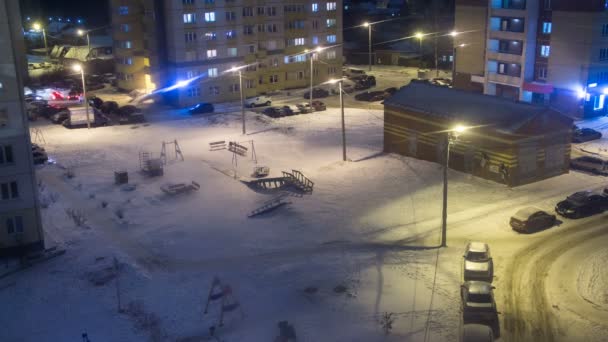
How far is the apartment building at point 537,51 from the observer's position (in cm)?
6047

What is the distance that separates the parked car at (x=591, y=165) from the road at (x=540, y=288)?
8950 mm

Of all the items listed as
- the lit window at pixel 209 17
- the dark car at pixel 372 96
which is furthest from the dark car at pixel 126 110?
the dark car at pixel 372 96

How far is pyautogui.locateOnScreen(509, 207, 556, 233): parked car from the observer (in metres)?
35.3

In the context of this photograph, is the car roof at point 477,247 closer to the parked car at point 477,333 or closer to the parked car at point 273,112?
the parked car at point 477,333

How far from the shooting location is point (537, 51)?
214ft

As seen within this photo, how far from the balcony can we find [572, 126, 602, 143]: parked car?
42.7 ft

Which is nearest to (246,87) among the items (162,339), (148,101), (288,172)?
(148,101)

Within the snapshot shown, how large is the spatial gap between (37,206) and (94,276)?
5612mm

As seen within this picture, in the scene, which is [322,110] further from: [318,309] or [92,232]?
[318,309]

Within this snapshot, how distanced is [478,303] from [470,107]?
2319 centimetres

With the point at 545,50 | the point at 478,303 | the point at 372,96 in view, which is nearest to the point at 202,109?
the point at 372,96

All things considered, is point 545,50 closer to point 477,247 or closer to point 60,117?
point 477,247

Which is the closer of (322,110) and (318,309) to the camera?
(318,309)

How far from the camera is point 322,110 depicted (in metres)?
67.9
